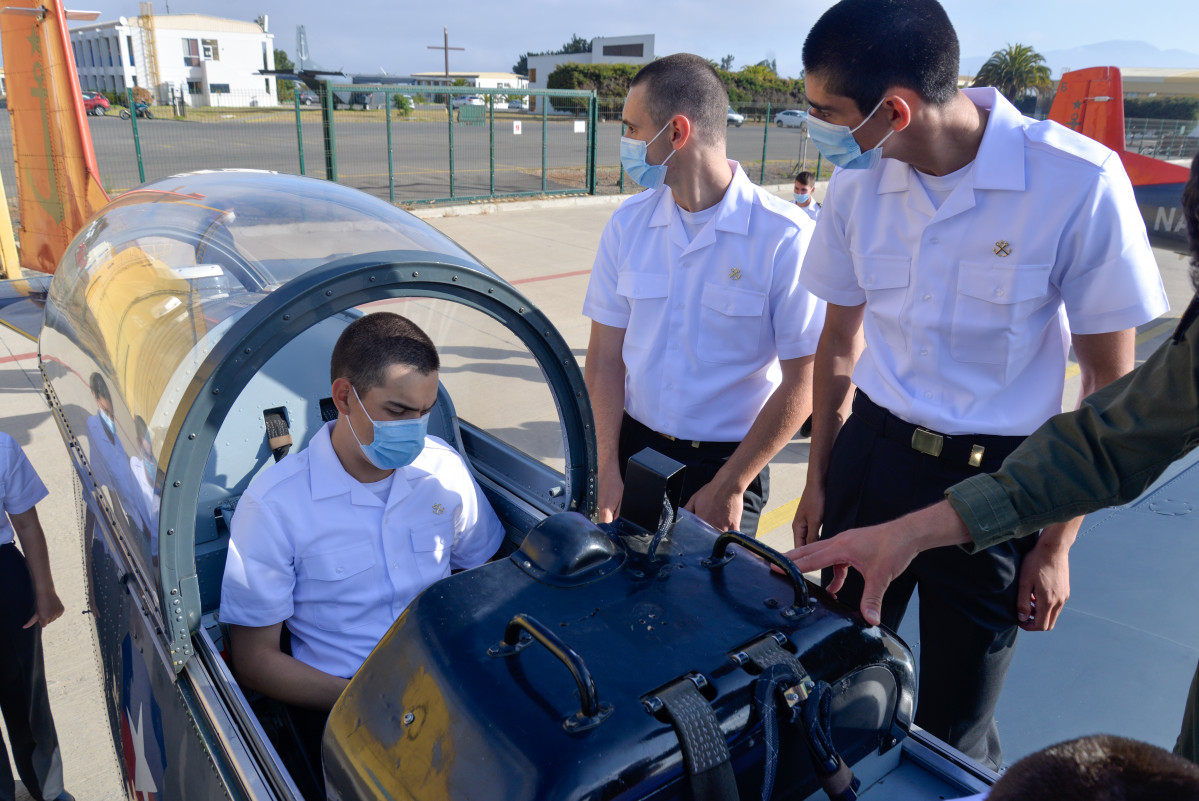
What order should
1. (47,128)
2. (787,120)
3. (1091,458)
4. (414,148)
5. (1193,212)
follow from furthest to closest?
(787,120) < (414,148) < (47,128) < (1091,458) < (1193,212)

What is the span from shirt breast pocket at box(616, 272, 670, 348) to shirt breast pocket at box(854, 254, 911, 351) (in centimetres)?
59

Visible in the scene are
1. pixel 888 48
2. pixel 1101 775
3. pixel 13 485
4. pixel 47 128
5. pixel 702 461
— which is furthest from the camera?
pixel 47 128

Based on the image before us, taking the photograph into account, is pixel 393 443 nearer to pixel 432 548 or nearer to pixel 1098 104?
pixel 432 548

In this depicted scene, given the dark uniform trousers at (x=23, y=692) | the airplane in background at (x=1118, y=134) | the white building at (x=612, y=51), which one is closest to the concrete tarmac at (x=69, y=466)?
the dark uniform trousers at (x=23, y=692)

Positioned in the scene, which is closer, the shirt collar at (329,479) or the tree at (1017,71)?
the shirt collar at (329,479)

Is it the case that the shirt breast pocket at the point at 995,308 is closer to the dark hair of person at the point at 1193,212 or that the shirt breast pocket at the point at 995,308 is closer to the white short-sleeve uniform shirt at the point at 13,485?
the dark hair of person at the point at 1193,212

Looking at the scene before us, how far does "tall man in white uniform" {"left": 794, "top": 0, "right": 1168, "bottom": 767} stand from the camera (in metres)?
1.56

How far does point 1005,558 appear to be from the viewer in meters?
1.69

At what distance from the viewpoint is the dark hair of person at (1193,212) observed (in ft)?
3.53

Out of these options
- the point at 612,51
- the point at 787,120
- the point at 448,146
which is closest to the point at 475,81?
the point at 612,51

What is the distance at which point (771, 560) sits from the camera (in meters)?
1.16

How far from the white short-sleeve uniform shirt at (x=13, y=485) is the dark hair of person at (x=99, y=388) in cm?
39

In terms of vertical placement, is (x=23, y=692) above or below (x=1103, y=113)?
below

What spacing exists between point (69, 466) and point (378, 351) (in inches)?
132
